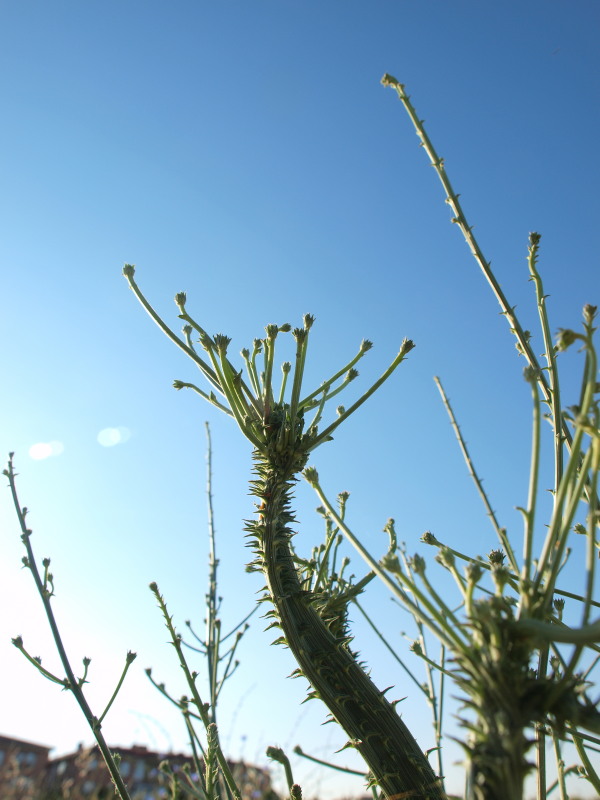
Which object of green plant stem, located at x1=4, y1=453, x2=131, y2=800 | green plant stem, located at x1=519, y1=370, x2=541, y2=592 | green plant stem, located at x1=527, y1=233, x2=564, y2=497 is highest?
green plant stem, located at x1=527, y1=233, x2=564, y2=497

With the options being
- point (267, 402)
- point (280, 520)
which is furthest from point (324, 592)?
point (267, 402)

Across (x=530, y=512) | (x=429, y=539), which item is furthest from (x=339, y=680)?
(x=530, y=512)

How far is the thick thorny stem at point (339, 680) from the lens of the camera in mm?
1645

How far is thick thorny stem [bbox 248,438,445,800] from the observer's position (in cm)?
164

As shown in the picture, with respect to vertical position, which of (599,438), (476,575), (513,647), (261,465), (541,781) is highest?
(261,465)

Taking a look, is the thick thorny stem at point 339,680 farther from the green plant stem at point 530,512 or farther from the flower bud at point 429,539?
the green plant stem at point 530,512

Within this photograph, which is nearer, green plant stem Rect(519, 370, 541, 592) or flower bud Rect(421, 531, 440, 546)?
green plant stem Rect(519, 370, 541, 592)

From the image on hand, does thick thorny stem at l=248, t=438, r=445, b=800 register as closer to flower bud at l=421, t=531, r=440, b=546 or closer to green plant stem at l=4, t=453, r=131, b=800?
flower bud at l=421, t=531, r=440, b=546

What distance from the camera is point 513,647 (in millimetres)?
1116

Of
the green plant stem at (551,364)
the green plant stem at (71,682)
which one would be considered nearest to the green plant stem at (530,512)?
the green plant stem at (551,364)

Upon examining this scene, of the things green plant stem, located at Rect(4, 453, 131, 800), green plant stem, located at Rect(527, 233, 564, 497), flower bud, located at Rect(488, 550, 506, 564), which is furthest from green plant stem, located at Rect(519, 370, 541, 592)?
green plant stem, located at Rect(4, 453, 131, 800)

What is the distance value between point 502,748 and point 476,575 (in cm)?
30

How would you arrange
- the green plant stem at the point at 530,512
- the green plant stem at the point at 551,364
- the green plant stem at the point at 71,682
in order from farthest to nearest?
the green plant stem at the point at 71,682
the green plant stem at the point at 551,364
the green plant stem at the point at 530,512

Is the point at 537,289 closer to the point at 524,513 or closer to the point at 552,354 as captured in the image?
the point at 552,354
